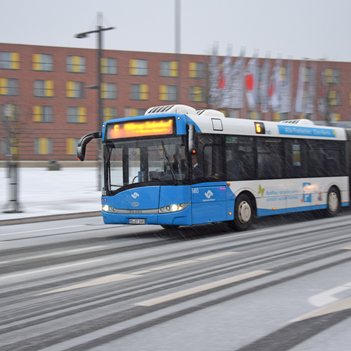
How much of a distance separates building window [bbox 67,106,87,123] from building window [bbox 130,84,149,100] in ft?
18.6

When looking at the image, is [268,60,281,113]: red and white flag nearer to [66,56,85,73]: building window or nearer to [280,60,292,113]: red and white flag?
[280,60,292,113]: red and white flag

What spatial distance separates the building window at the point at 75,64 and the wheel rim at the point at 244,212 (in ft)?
163

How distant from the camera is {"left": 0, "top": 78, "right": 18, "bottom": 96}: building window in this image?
5697 centimetres

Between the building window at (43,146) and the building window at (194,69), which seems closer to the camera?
the building window at (43,146)

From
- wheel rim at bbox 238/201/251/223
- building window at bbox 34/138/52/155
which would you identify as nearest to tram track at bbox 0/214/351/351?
wheel rim at bbox 238/201/251/223

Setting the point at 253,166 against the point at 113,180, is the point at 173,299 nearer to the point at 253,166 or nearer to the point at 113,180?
the point at 113,180

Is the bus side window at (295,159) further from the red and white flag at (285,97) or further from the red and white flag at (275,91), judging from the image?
the red and white flag at (275,91)

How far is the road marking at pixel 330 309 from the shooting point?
4.76 meters

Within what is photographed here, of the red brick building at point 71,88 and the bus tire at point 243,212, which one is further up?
the red brick building at point 71,88

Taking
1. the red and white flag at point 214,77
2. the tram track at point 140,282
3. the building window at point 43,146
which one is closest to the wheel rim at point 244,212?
the tram track at point 140,282

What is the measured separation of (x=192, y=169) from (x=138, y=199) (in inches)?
48.8

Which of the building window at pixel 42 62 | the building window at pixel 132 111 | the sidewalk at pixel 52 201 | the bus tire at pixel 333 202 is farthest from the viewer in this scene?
the building window at pixel 132 111

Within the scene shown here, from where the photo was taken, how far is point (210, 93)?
116 feet

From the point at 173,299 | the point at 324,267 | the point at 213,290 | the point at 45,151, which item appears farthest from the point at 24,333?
the point at 45,151
